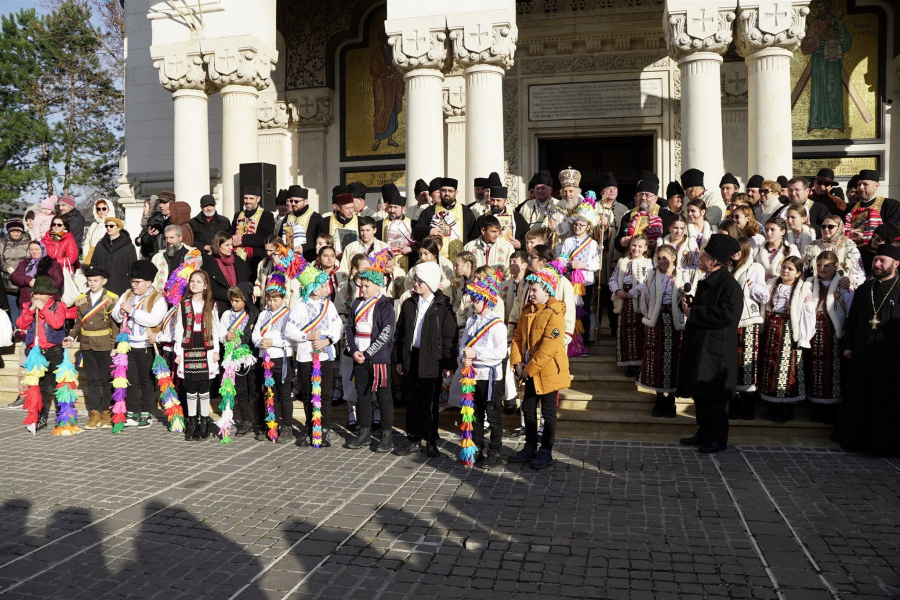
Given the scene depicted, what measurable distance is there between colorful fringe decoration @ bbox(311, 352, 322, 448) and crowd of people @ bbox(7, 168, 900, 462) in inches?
0.8

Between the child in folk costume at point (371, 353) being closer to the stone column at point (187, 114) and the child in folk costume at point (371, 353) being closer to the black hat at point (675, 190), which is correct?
the black hat at point (675, 190)

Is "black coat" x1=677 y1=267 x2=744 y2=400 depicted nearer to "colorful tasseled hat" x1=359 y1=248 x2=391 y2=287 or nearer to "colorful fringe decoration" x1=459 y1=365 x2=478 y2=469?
"colorful fringe decoration" x1=459 y1=365 x2=478 y2=469

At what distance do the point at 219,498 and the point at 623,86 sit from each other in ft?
39.3

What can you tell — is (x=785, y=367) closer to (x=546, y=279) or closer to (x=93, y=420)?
(x=546, y=279)

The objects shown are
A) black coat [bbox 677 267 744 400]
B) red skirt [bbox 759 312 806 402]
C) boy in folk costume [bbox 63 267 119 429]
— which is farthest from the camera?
boy in folk costume [bbox 63 267 119 429]

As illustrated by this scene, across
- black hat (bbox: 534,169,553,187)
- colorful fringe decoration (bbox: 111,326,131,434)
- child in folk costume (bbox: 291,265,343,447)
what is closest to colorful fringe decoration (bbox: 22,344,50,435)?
colorful fringe decoration (bbox: 111,326,131,434)

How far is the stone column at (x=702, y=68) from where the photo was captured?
11.1m

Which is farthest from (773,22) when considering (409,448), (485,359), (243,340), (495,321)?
(243,340)

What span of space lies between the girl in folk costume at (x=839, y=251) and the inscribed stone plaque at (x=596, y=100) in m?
7.41

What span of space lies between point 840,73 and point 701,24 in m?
4.74

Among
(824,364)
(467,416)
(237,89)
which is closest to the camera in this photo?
(467,416)

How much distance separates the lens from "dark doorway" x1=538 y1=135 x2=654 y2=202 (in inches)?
607

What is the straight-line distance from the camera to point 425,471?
6.64m

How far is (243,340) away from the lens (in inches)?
321
